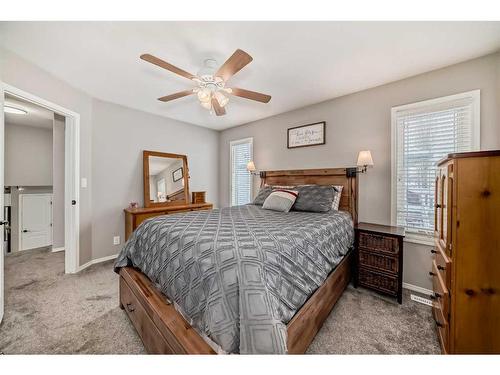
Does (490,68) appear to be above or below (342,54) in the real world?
below

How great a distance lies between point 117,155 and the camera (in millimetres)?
3281

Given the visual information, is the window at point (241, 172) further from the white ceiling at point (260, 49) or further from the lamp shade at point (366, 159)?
the lamp shade at point (366, 159)

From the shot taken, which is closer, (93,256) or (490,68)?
(490,68)

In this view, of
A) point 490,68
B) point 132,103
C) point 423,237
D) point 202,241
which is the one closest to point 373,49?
point 490,68

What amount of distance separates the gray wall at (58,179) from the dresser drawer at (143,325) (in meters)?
2.90

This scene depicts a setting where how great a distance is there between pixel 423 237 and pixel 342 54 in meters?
2.17

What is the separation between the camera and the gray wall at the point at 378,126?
6.39 feet

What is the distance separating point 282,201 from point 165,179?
236 cm

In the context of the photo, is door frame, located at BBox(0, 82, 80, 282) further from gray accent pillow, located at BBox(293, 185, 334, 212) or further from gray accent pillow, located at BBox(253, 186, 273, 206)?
gray accent pillow, located at BBox(293, 185, 334, 212)

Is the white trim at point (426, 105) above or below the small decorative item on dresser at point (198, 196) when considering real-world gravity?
above

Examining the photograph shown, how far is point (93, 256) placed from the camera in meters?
3.03

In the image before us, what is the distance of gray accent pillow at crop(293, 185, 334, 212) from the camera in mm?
2535

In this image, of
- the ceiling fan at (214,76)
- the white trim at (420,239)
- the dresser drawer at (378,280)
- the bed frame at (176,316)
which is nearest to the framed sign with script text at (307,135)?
the ceiling fan at (214,76)
